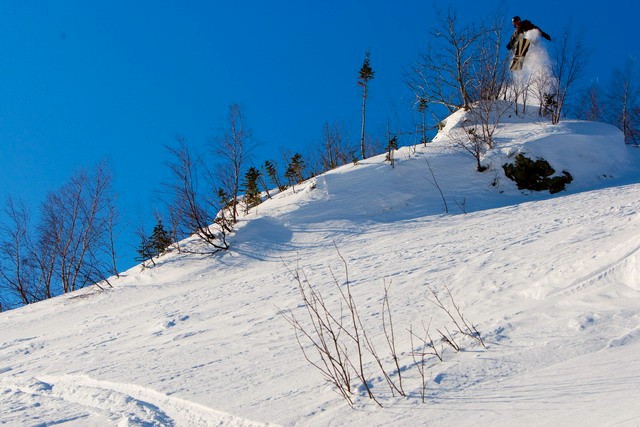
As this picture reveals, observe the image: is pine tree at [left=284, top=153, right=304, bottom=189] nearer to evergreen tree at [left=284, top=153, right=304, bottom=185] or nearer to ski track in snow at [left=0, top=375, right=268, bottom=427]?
evergreen tree at [left=284, top=153, right=304, bottom=185]

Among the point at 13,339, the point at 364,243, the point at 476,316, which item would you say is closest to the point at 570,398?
the point at 476,316

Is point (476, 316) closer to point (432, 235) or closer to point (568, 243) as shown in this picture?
point (568, 243)

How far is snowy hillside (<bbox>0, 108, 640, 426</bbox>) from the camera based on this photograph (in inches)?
110

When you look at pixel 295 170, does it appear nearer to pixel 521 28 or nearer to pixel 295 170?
pixel 295 170

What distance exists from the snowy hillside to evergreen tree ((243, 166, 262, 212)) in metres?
5.20

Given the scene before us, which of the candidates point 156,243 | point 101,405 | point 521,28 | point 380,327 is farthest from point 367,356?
point 521,28

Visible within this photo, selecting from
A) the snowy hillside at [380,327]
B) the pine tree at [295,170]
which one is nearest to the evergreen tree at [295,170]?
the pine tree at [295,170]

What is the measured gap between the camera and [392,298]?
5586 millimetres

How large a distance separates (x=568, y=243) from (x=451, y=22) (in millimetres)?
15309

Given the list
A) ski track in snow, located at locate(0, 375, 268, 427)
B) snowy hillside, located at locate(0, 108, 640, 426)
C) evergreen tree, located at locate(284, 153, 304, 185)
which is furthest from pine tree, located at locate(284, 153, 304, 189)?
ski track in snow, located at locate(0, 375, 268, 427)

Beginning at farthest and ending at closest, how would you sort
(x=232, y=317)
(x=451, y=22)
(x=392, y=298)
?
(x=451, y=22), (x=232, y=317), (x=392, y=298)

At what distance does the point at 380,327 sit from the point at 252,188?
15.2 meters

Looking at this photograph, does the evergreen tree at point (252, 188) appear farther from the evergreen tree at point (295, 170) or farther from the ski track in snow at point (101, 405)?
the ski track in snow at point (101, 405)

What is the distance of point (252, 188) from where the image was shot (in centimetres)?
1928
